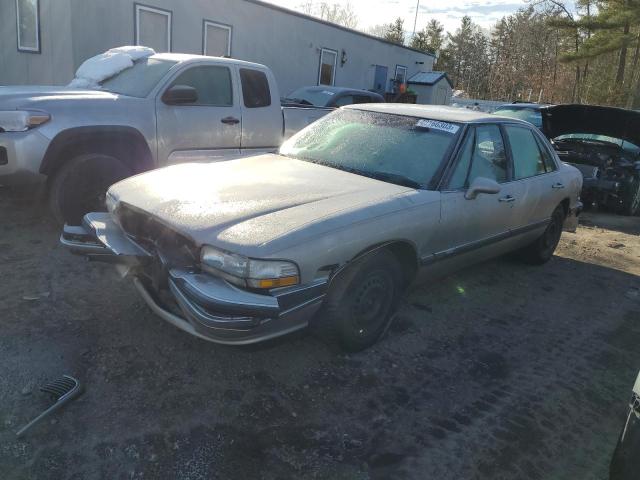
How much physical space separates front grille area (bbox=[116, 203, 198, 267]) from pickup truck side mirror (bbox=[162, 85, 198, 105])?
232 cm

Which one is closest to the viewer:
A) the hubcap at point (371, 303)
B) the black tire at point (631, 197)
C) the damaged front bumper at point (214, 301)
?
the damaged front bumper at point (214, 301)

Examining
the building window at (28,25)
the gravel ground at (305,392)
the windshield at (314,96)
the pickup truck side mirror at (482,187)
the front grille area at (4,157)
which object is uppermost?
the building window at (28,25)

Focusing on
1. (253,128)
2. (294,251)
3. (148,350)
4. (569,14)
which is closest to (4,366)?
(148,350)

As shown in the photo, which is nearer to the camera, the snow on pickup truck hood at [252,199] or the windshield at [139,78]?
the snow on pickup truck hood at [252,199]

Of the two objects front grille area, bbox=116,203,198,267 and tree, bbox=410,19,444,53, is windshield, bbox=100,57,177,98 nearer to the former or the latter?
front grille area, bbox=116,203,198,267

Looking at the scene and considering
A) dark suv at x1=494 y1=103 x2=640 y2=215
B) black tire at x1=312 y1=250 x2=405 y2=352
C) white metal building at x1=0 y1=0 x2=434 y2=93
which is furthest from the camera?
white metal building at x1=0 y1=0 x2=434 y2=93

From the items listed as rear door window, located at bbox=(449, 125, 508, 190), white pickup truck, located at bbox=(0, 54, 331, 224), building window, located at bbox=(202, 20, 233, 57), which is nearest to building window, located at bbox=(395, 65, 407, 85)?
building window, located at bbox=(202, 20, 233, 57)

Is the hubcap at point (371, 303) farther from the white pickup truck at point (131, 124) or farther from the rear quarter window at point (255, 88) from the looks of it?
the rear quarter window at point (255, 88)

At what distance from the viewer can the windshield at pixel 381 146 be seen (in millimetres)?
3811

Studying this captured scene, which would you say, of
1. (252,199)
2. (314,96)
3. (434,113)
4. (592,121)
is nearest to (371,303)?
(252,199)

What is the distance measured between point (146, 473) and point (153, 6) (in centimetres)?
1066

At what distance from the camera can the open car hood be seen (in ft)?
25.7

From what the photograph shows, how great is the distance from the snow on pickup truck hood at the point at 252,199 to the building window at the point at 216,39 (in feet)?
30.1

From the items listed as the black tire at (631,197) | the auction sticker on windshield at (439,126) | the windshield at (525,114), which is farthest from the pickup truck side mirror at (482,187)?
the windshield at (525,114)
